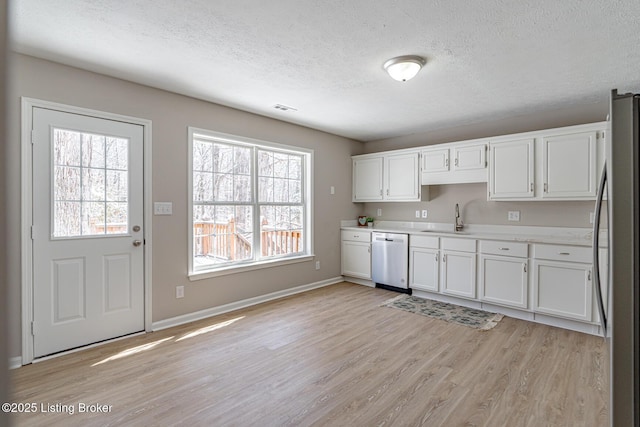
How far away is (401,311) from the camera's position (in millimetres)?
3857

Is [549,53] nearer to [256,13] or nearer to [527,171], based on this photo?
[527,171]

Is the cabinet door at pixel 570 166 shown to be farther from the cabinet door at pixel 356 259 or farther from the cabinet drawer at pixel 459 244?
the cabinet door at pixel 356 259

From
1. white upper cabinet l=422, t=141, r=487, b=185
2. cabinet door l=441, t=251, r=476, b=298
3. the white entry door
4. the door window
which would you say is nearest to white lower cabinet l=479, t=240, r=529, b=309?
cabinet door l=441, t=251, r=476, b=298

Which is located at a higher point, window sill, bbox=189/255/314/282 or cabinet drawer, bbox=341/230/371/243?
cabinet drawer, bbox=341/230/371/243

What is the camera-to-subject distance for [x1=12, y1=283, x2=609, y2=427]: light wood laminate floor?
1.96m

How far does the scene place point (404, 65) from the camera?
8.48 feet

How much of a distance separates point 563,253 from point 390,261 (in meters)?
2.05

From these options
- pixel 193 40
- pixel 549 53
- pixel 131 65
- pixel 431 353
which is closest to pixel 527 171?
pixel 549 53

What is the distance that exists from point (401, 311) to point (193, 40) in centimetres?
344

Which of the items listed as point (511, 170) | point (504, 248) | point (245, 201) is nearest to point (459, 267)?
point (504, 248)

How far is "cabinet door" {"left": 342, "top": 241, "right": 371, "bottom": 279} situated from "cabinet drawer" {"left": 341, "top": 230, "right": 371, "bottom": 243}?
64mm

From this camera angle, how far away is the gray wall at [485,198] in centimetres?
370

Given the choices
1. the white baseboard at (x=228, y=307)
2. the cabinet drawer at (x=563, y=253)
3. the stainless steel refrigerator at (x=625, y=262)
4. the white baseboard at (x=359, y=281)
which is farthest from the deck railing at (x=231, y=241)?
the stainless steel refrigerator at (x=625, y=262)

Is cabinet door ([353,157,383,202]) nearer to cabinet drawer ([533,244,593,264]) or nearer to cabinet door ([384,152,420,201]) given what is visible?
cabinet door ([384,152,420,201])
